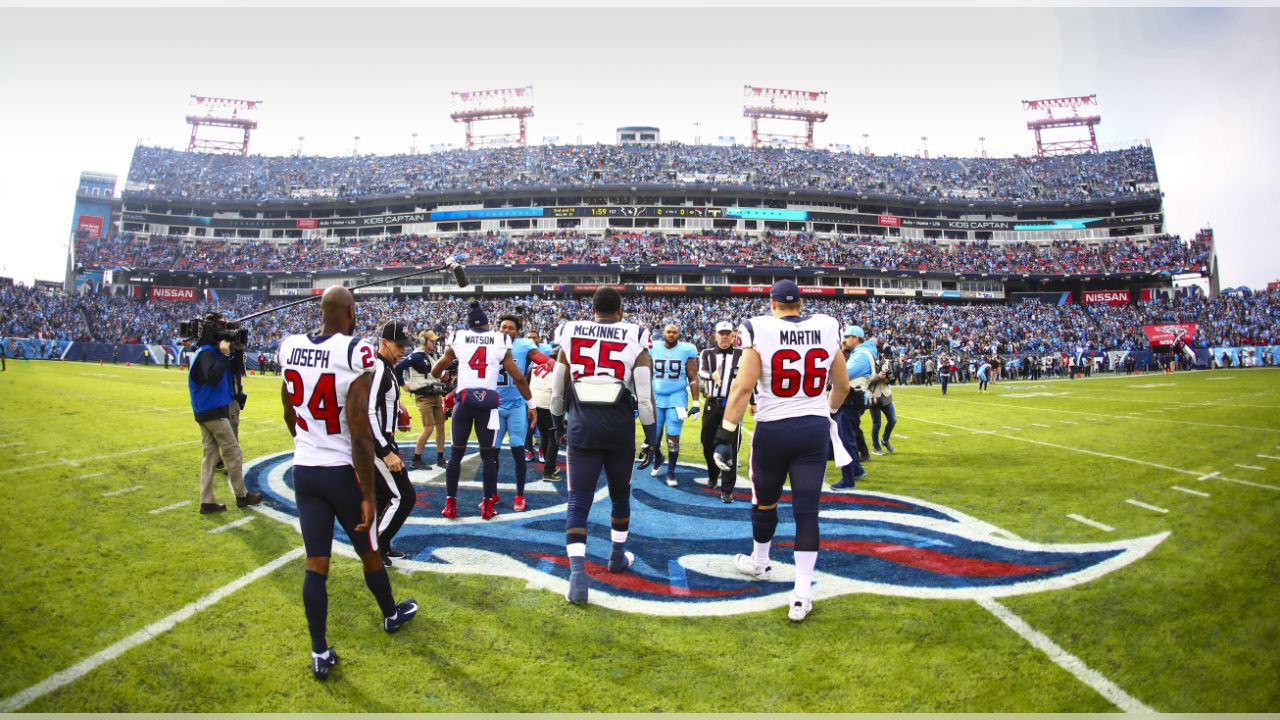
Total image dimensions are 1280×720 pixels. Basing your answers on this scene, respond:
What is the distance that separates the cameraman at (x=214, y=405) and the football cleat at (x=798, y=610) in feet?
19.8

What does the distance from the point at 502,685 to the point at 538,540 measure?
98.7 inches

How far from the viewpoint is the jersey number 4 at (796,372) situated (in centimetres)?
426

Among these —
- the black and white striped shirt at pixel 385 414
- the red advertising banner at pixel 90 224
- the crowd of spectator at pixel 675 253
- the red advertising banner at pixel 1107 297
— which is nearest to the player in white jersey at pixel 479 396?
the black and white striped shirt at pixel 385 414

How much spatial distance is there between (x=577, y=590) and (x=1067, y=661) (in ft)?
10.2

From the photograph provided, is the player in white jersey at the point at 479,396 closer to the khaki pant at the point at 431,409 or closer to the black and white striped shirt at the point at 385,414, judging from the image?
the black and white striped shirt at the point at 385,414

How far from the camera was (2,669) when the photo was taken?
128 inches

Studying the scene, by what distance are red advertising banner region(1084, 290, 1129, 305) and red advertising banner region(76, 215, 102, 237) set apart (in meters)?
98.5

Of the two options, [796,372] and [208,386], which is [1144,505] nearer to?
[796,372]

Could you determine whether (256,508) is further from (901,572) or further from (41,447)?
(901,572)

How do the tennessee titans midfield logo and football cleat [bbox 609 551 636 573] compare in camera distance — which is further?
football cleat [bbox 609 551 636 573]

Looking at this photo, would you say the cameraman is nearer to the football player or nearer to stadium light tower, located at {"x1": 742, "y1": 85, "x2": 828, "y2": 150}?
the football player

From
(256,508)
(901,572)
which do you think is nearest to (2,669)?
(256,508)

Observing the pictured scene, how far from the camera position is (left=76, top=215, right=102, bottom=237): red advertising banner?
59.8 m

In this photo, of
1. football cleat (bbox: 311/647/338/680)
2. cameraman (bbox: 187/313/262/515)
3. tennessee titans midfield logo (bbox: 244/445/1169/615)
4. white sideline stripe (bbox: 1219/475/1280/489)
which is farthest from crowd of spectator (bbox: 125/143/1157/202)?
football cleat (bbox: 311/647/338/680)
